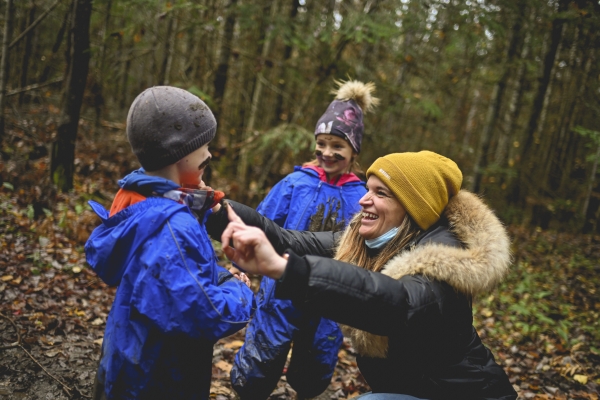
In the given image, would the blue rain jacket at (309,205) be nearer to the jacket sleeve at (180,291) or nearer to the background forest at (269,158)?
the jacket sleeve at (180,291)

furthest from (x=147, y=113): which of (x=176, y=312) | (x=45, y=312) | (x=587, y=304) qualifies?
(x=587, y=304)

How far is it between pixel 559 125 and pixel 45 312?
52.4 feet

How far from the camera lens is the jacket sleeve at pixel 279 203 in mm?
3635

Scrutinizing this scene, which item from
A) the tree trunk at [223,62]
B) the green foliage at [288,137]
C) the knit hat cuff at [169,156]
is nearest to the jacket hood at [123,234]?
the knit hat cuff at [169,156]

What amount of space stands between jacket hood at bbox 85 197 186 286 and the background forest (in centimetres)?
204

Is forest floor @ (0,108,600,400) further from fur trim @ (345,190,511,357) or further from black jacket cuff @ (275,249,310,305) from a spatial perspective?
black jacket cuff @ (275,249,310,305)

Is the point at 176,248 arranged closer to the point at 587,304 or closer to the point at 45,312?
the point at 45,312

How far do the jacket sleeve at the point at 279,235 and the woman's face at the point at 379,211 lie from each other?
55cm

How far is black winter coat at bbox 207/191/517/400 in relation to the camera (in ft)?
5.73

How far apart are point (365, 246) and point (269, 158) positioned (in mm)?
6896

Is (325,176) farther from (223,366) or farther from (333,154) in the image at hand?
(223,366)

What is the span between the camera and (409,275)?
6.60 feet

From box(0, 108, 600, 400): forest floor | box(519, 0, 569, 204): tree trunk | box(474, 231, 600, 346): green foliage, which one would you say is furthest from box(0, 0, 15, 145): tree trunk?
box(519, 0, 569, 204): tree trunk

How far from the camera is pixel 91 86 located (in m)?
9.29
